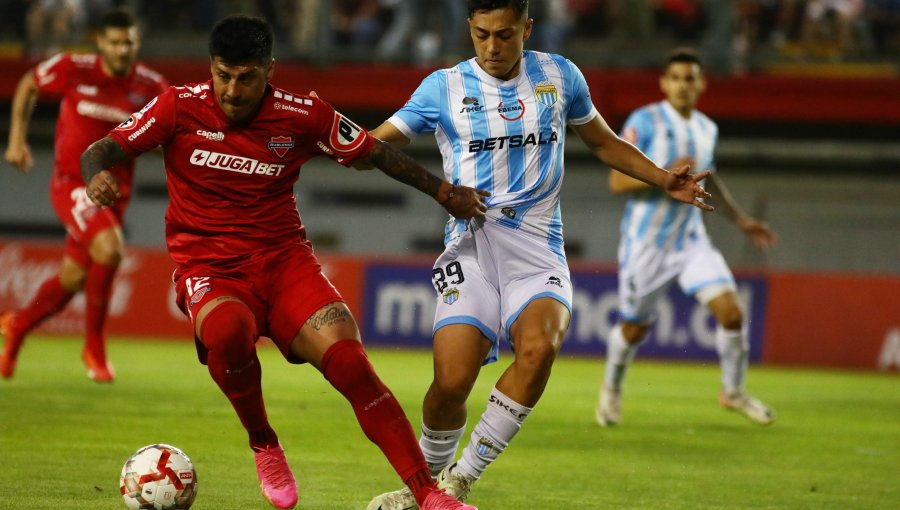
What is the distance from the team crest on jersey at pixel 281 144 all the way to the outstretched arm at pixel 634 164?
143 centimetres

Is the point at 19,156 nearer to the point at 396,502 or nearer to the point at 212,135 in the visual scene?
the point at 212,135

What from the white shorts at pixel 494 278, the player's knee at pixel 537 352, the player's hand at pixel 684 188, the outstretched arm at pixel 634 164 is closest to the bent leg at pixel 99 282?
the white shorts at pixel 494 278

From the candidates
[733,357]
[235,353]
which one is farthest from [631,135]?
[235,353]

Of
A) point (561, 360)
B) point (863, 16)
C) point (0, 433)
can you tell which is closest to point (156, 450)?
point (0, 433)

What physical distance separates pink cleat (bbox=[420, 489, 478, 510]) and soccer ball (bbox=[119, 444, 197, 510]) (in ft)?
3.33

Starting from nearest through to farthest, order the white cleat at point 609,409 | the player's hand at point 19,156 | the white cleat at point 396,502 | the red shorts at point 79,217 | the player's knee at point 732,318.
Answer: the white cleat at point 396,502
the player's hand at point 19,156
the white cleat at point 609,409
the player's knee at point 732,318
the red shorts at point 79,217

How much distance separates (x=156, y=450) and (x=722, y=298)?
17.4 feet

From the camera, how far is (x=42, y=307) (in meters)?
9.79

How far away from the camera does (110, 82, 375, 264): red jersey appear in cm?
542

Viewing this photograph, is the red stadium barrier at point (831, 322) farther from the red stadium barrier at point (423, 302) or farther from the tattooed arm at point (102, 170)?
the tattooed arm at point (102, 170)

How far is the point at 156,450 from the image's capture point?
529 centimetres

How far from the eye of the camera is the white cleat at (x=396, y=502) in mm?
5340

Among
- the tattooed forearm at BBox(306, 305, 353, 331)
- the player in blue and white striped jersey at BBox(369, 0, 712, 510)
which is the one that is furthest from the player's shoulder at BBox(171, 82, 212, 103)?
the tattooed forearm at BBox(306, 305, 353, 331)

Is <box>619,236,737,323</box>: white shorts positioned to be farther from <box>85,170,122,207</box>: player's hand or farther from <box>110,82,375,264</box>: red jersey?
<box>85,170,122,207</box>: player's hand
